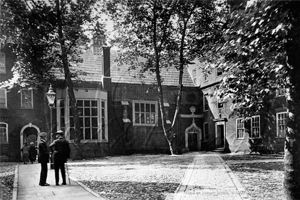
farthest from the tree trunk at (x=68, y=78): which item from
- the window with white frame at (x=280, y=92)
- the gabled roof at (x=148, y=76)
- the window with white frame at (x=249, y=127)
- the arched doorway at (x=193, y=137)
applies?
the window with white frame at (x=280, y=92)

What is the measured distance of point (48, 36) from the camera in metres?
2.54

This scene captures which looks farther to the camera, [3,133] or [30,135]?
[3,133]

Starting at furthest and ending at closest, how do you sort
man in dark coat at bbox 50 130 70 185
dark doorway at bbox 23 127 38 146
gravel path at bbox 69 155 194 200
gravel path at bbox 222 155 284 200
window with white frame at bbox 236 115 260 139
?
gravel path at bbox 222 155 284 200 → window with white frame at bbox 236 115 260 139 → gravel path at bbox 69 155 194 200 → man in dark coat at bbox 50 130 70 185 → dark doorway at bbox 23 127 38 146

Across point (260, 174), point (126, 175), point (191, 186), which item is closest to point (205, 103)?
point (126, 175)

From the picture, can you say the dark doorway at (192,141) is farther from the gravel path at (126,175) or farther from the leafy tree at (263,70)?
the leafy tree at (263,70)

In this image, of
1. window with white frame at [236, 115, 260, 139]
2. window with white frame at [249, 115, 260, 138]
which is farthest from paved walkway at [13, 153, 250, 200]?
window with white frame at [249, 115, 260, 138]

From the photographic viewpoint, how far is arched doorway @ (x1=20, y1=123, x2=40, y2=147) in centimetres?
249

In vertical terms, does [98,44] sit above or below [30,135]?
above

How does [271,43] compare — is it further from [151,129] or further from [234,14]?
[151,129]

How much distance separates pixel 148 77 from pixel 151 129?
0.61 meters

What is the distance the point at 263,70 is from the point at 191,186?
2270 mm

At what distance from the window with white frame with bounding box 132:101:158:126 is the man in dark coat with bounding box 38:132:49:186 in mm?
1032

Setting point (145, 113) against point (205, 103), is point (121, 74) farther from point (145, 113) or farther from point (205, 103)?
point (205, 103)

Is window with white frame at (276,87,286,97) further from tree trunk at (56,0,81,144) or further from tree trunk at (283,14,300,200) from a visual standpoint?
tree trunk at (56,0,81,144)
